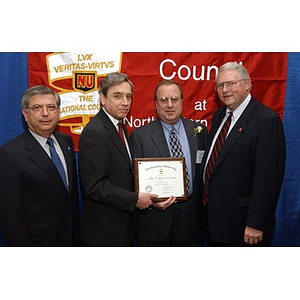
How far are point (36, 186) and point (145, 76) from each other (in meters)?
1.61

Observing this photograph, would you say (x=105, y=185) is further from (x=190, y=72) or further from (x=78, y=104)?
(x=190, y=72)

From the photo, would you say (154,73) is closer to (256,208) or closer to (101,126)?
(101,126)

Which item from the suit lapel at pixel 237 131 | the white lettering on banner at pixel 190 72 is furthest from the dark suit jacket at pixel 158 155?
the white lettering on banner at pixel 190 72

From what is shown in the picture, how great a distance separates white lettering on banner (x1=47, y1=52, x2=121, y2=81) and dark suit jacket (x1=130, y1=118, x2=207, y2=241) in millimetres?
848

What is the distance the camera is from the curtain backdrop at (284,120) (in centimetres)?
318

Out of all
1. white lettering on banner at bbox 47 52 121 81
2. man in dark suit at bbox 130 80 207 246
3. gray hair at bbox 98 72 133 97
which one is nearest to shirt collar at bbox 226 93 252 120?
man in dark suit at bbox 130 80 207 246

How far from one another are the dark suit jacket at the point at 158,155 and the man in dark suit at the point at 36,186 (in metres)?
0.60

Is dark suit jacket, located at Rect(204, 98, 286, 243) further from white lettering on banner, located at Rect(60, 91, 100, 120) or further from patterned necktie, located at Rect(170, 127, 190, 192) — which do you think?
white lettering on banner, located at Rect(60, 91, 100, 120)

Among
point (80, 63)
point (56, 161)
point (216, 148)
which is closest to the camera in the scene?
point (56, 161)

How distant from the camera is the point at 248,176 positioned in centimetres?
251

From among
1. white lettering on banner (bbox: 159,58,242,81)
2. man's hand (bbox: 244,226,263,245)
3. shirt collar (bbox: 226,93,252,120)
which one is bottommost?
man's hand (bbox: 244,226,263,245)

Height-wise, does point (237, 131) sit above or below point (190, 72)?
below

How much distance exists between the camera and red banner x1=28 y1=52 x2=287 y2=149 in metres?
3.22

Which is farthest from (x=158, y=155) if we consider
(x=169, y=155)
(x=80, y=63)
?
(x=80, y=63)
